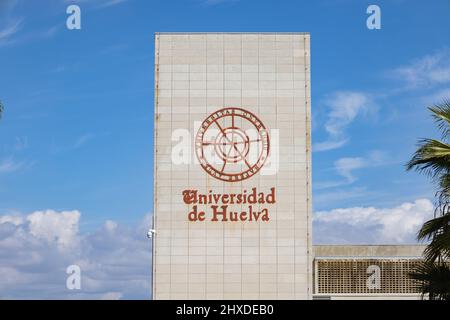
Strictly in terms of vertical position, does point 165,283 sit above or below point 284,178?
below

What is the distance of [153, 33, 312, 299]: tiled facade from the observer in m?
44.9

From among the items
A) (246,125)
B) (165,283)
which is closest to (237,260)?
(165,283)

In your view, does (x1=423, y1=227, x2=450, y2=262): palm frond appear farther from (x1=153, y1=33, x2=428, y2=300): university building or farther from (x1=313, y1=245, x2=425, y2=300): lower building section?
(x1=313, y1=245, x2=425, y2=300): lower building section

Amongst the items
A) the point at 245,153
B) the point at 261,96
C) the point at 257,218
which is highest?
the point at 261,96

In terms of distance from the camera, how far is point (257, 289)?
147 ft

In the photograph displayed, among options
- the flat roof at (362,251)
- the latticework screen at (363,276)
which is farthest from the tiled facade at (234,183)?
the flat roof at (362,251)

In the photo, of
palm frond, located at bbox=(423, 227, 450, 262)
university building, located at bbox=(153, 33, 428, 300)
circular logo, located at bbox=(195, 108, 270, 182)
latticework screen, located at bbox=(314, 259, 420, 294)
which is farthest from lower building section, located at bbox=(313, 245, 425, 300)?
palm frond, located at bbox=(423, 227, 450, 262)

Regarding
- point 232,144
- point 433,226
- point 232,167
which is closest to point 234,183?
point 232,167

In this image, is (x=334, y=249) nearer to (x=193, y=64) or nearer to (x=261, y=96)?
(x=261, y=96)

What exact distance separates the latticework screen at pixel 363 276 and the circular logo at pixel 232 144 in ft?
32.2

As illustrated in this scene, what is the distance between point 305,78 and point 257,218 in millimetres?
9000

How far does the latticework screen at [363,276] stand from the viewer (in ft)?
165

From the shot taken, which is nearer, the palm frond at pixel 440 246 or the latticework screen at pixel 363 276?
the palm frond at pixel 440 246

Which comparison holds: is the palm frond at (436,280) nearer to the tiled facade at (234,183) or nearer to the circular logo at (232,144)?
the circular logo at (232,144)
